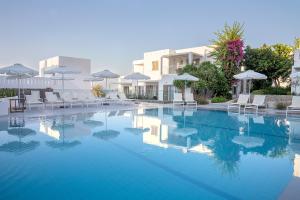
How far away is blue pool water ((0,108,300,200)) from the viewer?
383 cm

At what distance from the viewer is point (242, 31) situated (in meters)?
21.2

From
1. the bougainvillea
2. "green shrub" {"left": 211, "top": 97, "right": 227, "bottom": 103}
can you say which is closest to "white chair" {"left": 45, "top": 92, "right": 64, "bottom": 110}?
"green shrub" {"left": 211, "top": 97, "right": 227, "bottom": 103}

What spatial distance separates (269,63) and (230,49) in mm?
3755

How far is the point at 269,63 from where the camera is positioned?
21266mm

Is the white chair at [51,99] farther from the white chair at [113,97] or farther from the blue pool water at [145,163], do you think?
the blue pool water at [145,163]

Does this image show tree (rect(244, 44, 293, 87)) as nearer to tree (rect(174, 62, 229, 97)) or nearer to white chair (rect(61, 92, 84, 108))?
tree (rect(174, 62, 229, 97))

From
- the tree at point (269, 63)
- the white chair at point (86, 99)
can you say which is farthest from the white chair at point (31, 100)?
the tree at point (269, 63)

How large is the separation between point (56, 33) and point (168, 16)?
30.1ft

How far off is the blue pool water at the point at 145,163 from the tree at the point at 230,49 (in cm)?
1251

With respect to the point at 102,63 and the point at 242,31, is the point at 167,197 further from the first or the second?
the point at 102,63

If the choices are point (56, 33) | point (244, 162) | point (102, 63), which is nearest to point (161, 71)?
point (102, 63)

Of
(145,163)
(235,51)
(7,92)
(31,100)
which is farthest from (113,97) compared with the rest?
(145,163)

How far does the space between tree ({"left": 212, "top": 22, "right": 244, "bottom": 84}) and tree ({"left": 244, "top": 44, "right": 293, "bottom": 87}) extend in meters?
1.48

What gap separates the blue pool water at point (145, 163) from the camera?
383 cm
